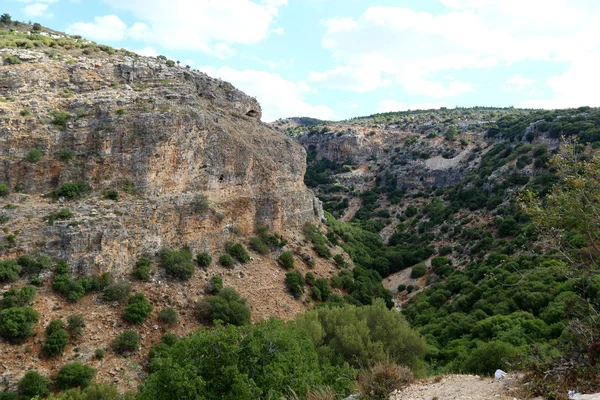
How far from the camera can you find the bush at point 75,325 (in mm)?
17686

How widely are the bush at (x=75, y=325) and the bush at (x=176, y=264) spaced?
572 cm

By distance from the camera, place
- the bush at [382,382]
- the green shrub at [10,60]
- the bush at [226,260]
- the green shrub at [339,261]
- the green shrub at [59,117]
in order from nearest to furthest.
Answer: the bush at [382,382], the green shrub at [59,117], the green shrub at [10,60], the bush at [226,260], the green shrub at [339,261]

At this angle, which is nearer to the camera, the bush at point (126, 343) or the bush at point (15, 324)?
the bush at point (15, 324)

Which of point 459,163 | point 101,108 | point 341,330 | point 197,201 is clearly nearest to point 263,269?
point 197,201

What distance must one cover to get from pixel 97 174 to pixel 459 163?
55670mm

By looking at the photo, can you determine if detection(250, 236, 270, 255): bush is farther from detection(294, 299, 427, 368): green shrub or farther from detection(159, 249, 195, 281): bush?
detection(294, 299, 427, 368): green shrub

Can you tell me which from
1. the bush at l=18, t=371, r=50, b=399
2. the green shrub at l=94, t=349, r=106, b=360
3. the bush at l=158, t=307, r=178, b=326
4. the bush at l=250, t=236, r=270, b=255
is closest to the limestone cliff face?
the bush at l=250, t=236, r=270, b=255

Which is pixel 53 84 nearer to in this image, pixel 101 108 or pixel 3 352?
pixel 101 108

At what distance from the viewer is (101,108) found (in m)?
24.5

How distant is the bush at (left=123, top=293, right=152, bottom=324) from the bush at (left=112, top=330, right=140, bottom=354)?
34.4 inches

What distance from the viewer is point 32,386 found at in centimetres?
1494

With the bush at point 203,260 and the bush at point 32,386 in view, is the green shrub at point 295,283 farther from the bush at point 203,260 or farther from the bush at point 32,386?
the bush at point 32,386

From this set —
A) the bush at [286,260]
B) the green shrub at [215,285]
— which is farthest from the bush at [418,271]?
the green shrub at [215,285]

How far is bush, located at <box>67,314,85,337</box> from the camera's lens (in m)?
17.7
